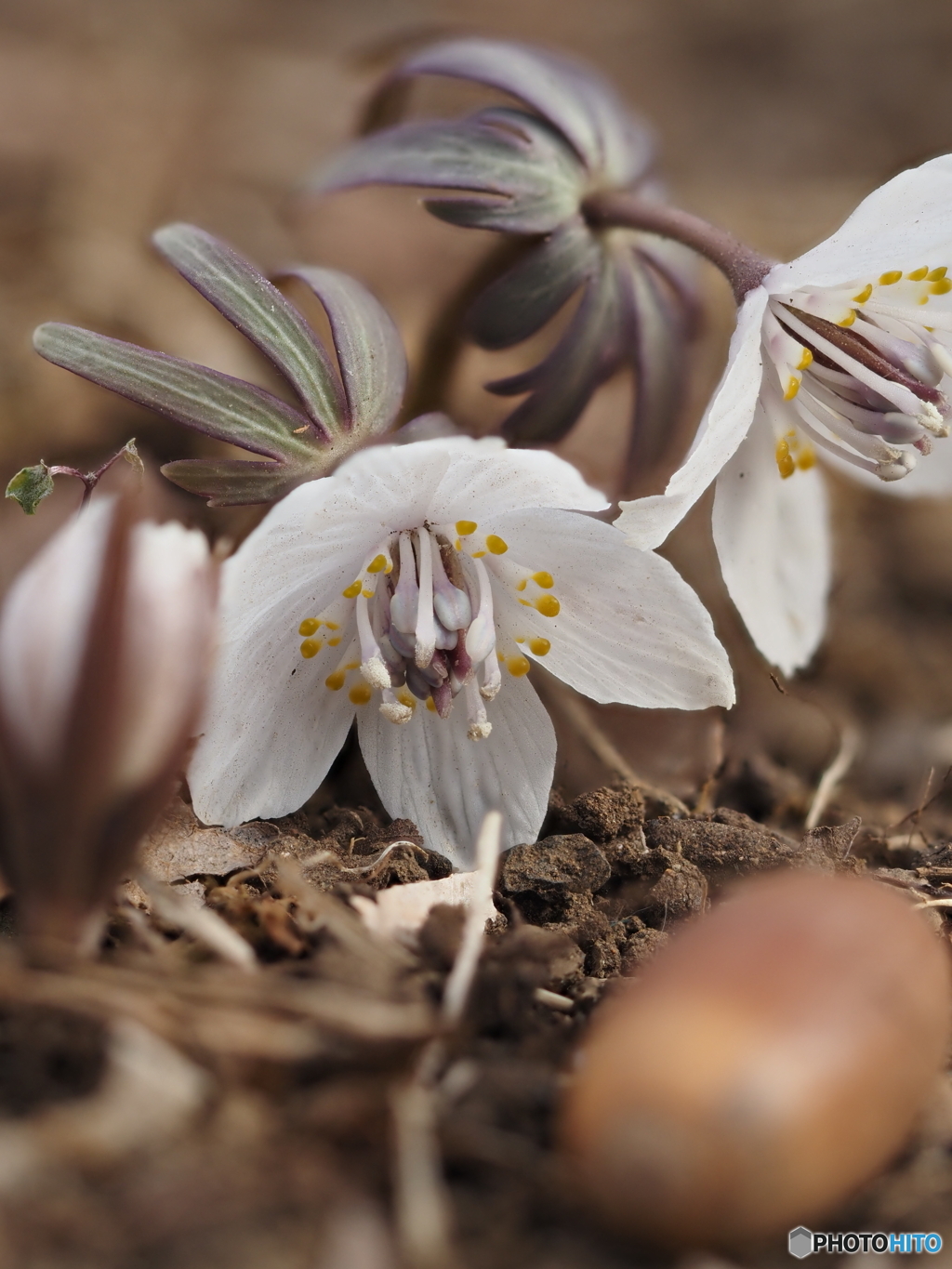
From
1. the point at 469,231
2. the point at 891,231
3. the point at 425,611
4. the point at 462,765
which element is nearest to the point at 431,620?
the point at 425,611

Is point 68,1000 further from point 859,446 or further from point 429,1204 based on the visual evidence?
point 859,446

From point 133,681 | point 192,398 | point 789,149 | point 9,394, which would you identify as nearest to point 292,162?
point 9,394

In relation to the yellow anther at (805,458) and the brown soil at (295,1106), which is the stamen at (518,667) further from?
the yellow anther at (805,458)

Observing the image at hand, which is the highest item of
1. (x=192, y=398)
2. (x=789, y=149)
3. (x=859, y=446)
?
(x=789, y=149)

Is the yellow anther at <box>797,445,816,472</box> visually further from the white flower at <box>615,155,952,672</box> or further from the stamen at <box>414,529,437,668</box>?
the stamen at <box>414,529,437,668</box>

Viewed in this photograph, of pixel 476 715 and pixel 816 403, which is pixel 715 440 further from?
pixel 476 715

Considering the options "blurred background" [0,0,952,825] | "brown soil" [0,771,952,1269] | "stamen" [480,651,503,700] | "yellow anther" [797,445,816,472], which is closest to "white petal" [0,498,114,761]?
"brown soil" [0,771,952,1269]
